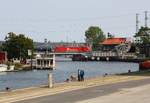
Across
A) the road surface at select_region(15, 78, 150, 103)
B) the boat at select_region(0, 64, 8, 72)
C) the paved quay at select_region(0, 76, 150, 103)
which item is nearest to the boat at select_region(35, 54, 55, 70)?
the boat at select_region(0, 64, 8, 72)

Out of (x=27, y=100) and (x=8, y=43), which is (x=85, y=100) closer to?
(x=27, y=100)

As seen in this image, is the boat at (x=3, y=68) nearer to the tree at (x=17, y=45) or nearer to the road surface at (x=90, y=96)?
the tree at (x=17, y=45)

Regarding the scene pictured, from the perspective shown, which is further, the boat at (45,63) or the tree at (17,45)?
the tree at (17,45)

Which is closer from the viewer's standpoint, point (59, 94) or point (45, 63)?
point (59, 94)

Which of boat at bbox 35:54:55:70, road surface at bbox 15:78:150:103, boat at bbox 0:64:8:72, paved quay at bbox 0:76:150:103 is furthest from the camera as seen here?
boat at bbox 35:54:55:70

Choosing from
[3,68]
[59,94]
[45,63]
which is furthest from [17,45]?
[59,94]

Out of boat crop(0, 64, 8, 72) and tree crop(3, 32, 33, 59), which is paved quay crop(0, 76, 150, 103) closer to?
boat crop(0, 64, 8, 72)

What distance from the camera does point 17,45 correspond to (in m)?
183

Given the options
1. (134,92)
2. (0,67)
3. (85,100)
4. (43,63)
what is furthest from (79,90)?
(43,63)

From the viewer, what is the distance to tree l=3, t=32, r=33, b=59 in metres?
184

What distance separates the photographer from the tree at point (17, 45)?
18375 centimetres

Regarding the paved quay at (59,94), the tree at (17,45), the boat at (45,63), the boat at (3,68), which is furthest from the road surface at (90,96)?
the tree at (17,45)

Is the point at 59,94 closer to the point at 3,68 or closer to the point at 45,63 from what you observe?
the point at 3,68

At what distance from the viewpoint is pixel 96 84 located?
5003 centimetres
